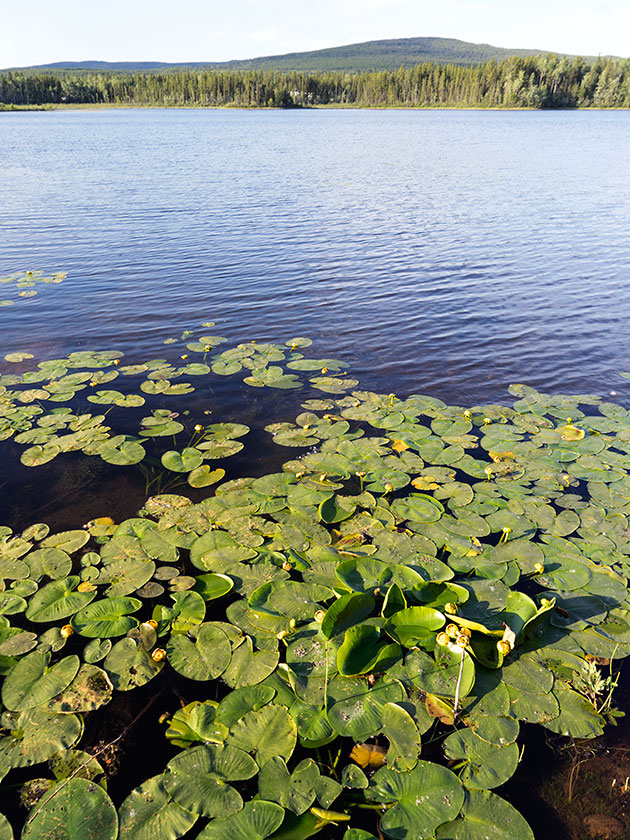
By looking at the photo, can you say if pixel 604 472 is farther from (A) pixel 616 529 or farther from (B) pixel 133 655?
(B) pixel 133 655

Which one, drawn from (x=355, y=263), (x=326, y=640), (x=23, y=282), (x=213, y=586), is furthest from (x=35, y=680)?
(x=355, y=263)

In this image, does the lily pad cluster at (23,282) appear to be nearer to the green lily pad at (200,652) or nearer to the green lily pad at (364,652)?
the green lily pad at (200,652)

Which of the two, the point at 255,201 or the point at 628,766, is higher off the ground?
the point at 255,201

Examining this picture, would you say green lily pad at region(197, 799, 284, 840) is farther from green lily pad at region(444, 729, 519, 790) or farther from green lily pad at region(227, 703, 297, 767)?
green lily pad at region(444, 729, 519, 790)

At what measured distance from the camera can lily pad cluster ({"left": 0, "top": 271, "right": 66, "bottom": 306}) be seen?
11.0 m

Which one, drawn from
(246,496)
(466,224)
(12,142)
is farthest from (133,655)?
(12,142)

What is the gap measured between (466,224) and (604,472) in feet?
46.5

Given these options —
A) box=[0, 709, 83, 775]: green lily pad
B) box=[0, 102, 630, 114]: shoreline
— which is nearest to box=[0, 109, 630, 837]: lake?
box=[0, 709, 83, 775]: green lily pad

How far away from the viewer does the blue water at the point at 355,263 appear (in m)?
8.70

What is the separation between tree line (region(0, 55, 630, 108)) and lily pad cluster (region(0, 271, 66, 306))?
4703 inches

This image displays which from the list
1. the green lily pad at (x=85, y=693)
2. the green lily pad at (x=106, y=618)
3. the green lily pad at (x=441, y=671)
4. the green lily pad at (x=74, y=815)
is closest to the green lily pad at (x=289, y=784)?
the green lily pad at (x=74, y=815)

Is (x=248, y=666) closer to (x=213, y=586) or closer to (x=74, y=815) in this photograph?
(x=213, y=586)

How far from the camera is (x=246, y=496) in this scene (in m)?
4.84

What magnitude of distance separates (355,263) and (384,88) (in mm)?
133136
